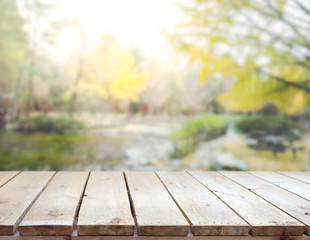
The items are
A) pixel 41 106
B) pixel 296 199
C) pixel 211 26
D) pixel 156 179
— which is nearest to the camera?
pixel 296 199

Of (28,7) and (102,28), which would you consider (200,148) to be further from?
(28,7)

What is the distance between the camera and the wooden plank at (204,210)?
3.45 feet

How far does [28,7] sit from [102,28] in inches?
28.1

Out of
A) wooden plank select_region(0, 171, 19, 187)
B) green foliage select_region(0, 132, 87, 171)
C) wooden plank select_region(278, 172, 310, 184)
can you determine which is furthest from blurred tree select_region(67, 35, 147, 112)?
wooden plank select_region(278, 172, 310, 184)

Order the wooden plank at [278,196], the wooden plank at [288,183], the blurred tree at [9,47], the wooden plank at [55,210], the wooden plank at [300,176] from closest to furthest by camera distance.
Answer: the wooden plank at [55,210]
the wooden plank at [278,196]
the wooden plank at [288,183]
the wooden plank at [300,176]
the blurred tree at [9,47]

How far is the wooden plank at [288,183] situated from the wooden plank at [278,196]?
0.13ft

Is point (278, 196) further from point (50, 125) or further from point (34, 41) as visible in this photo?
point (34, 41)

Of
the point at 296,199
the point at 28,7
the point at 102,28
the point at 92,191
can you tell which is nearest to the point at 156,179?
the point at 92,191

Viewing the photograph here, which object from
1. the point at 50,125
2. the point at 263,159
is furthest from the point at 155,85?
the point at 263,159

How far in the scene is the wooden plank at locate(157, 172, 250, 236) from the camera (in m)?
1.05

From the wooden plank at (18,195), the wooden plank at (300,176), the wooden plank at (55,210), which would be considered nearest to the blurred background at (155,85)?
the wooden plank at (300,176)

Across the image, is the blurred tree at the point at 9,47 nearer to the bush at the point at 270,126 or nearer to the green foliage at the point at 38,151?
the green foliage at the point at 38,151

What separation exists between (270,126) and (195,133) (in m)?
0.80

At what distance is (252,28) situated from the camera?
382 cm
